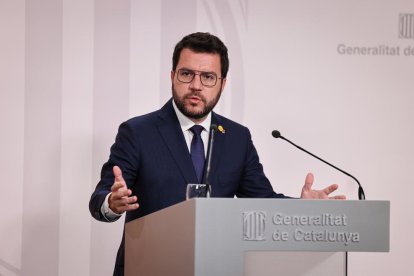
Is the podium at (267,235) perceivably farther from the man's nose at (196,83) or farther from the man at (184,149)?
the man's nose at (196,83)

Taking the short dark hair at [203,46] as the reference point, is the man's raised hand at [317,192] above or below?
below

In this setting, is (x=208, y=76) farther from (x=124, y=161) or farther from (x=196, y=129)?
(x=124, y=161)

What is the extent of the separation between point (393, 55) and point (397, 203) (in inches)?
36.1

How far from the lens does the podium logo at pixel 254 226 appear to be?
210cm

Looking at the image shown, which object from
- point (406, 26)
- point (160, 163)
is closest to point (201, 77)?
point (160, 163)

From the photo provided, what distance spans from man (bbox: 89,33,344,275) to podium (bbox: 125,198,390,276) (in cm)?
71

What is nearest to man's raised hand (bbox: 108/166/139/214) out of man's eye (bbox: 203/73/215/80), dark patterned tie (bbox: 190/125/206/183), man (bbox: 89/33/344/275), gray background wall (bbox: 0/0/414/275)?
man (bbox: 89/33/344/275)

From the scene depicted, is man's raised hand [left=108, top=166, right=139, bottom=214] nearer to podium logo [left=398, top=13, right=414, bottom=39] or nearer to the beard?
the beard

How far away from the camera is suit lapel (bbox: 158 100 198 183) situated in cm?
311

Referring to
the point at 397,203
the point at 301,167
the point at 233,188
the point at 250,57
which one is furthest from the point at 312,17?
the point at 233,188

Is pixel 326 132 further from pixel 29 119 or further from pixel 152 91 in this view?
pixel 29 119

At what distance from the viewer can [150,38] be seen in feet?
14.0

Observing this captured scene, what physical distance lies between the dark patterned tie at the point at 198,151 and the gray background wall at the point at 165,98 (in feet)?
3.18

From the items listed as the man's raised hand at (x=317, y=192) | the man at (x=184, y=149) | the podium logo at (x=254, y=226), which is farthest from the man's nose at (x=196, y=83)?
the podium logo at (x=254, y=226)
